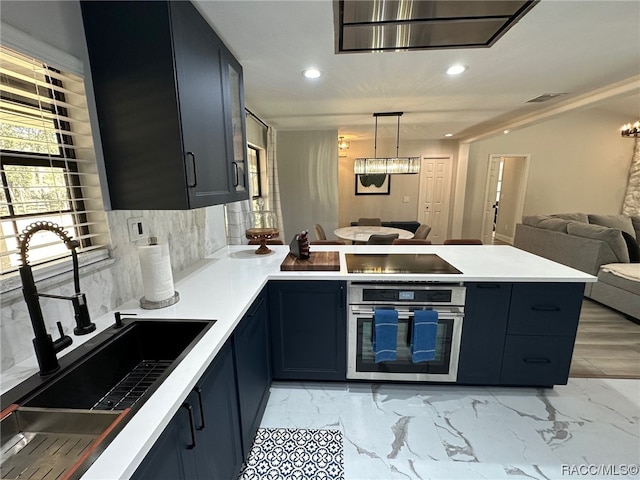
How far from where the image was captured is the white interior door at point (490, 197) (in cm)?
641

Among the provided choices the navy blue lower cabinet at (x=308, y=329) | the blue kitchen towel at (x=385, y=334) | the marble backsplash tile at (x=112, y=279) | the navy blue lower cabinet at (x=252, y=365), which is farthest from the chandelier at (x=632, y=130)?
the marble backsplash tile at (x=112, y=279)

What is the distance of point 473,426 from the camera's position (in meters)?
1.75

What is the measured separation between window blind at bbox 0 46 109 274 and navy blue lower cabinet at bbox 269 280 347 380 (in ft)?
3.53

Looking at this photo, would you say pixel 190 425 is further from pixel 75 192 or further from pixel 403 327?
pixel 403 327

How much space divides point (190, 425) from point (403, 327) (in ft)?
4.66

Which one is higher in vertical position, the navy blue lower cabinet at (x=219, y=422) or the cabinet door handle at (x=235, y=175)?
the cabinet door handle at (x=235, y=175)

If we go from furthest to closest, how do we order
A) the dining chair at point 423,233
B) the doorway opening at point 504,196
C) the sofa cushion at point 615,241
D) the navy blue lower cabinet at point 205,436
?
the doorway opening at point 504,196 → the dining chair at point 423,233 → the sofa cushion at point 615,241 → the navy blue lower cabinet at point 205,436

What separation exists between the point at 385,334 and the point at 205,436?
1.20 meters

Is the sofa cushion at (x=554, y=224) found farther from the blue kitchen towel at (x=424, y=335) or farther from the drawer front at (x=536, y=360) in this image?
the blue kitchen towel at (x=424, y=335)

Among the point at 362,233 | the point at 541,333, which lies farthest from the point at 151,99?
the point at 362,233

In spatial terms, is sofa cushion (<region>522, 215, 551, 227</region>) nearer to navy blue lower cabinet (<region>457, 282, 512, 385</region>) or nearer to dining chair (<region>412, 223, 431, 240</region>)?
dining chair (<region>412, 223, 431, 240</region>)

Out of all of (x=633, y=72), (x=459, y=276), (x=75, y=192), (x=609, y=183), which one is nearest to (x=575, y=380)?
(x=459, y=276)

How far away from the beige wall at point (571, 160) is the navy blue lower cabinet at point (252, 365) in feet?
21.4

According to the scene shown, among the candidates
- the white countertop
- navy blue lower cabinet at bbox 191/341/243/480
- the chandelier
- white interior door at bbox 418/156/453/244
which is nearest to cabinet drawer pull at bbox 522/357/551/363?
the white countertop
